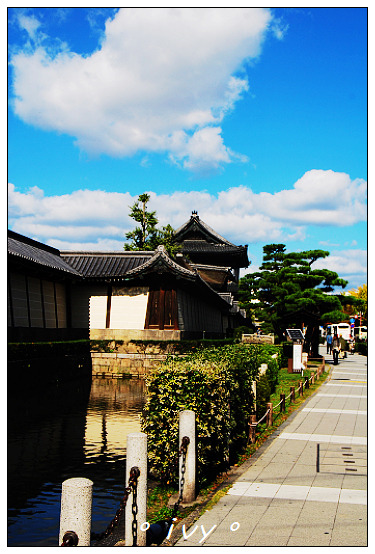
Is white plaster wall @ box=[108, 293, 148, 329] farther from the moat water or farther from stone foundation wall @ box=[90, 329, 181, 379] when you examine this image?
the moat water

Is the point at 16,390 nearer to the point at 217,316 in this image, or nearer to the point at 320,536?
the point at 320,536

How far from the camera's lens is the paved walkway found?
5.04m

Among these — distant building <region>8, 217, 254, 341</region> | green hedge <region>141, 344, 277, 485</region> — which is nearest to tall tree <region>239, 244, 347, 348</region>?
distant building <region>8, 217, 254, 341</region>

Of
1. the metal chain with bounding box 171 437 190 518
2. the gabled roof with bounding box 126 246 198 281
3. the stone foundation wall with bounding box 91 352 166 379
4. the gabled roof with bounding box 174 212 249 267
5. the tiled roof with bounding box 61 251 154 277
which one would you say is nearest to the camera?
the metal chain with bounding box 171 437 190 518

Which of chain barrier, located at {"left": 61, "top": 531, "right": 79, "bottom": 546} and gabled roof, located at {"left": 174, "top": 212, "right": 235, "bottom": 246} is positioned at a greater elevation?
gabled roof, located at {"left": 174, "top": 212, "right": 235, "bottom": 246}

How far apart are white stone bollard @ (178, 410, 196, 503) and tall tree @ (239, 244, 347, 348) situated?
82.1 feet

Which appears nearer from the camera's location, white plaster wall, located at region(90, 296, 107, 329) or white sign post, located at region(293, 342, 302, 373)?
white sign post, located at region(293, 342, 302, 373)

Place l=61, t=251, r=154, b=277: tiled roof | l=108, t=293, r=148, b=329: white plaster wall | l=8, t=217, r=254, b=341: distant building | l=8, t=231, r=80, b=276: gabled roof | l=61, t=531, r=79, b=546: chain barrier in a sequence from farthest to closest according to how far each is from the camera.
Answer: l=61, t=251, r=154, b=277: tiled roof, l=108, t=293, r=148, b=329: white plaster wall, l=8, t=217, r=254, b=341: distant building, l=8, t=231, r=80, b=276: gabled roof, l=61, t=531, r=79, b=546: chain barrier

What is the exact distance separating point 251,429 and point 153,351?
17705 mm

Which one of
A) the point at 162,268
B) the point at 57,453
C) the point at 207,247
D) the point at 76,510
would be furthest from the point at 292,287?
the point at 76,510

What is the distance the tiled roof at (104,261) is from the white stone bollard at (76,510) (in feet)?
84.6

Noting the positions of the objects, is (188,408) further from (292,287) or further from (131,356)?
(292,287)

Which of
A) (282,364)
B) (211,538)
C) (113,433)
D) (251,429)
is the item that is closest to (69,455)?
(113,433)

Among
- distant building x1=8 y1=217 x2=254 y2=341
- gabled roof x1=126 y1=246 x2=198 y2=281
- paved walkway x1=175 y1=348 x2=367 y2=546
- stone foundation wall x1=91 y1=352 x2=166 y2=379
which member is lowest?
stone foundation wall x1=91 y1=352 x2=166 y2=379
